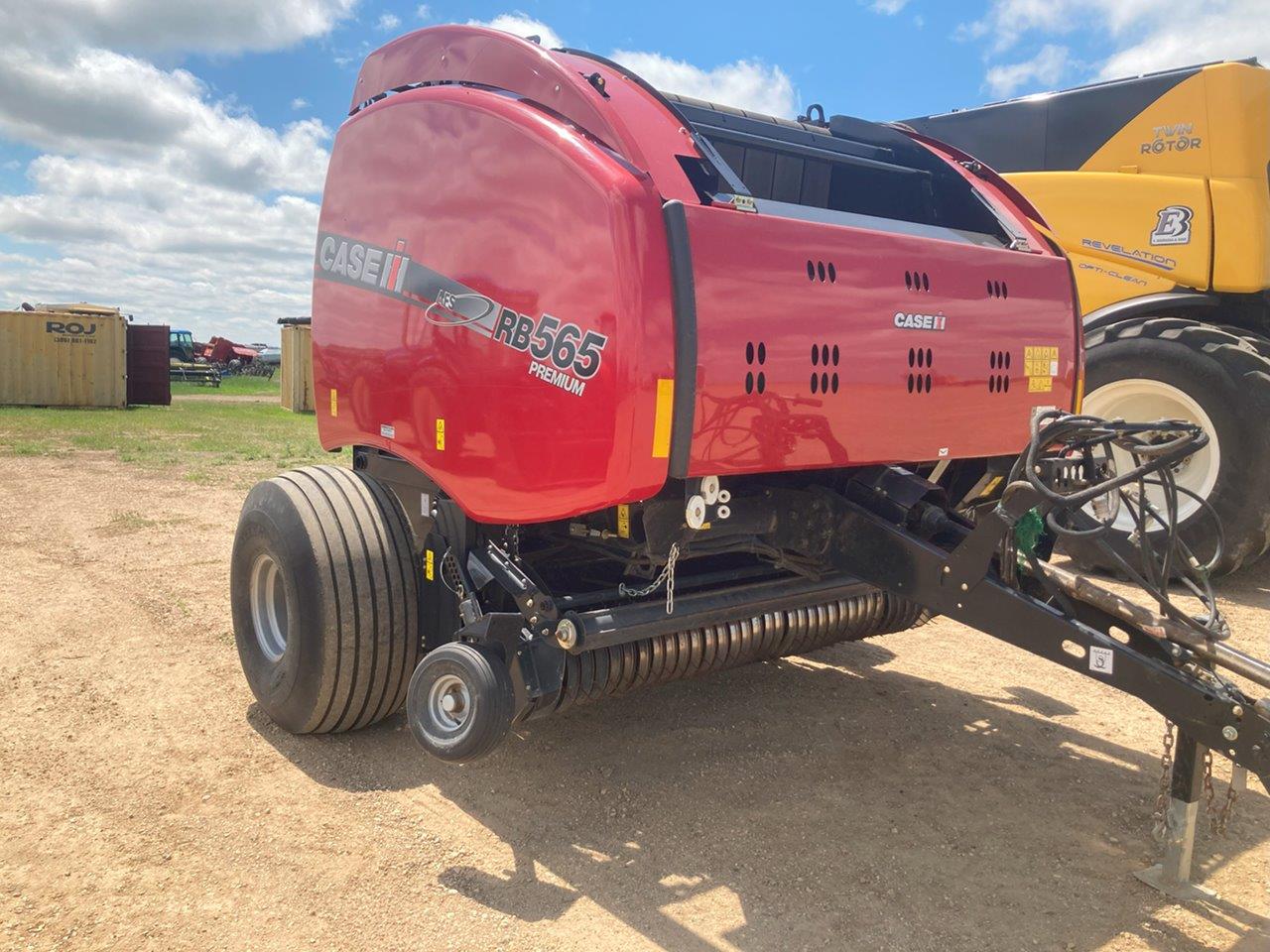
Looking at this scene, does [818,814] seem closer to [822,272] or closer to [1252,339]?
[822,272]

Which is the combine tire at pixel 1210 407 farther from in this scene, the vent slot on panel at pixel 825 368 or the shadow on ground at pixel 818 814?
the vent slot on panel at pixel 825 368

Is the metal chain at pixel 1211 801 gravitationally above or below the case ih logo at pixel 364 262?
below

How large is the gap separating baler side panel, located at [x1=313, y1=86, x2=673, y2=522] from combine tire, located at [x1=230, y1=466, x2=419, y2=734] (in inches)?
12.1

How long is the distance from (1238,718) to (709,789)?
1.68 m

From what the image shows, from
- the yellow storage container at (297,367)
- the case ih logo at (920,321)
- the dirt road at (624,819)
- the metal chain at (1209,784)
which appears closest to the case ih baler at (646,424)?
the case ih logo at (920,321)

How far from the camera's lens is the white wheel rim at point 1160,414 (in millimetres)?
6410

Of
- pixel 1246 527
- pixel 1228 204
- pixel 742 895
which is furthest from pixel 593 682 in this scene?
pixel 1228 204

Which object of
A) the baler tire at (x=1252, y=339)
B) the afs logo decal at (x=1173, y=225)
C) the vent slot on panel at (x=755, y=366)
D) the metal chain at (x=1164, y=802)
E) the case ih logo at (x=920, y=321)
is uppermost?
the afs logo decal at (x=1173, y=225)

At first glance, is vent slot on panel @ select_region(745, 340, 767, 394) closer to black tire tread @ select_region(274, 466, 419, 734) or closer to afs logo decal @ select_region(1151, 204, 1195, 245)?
black tire tread @ select_region(274, 466, 419, 734)

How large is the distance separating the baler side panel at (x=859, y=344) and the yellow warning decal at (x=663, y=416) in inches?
3.6

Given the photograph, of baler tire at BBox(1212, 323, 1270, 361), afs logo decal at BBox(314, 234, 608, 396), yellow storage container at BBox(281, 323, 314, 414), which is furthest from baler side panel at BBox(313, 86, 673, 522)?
yellow storage container at BBox(281, 323, 314, 414)

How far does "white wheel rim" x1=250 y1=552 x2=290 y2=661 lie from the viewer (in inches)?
163

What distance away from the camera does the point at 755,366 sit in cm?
287

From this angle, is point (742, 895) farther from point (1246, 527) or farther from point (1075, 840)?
point (1246, 527)
